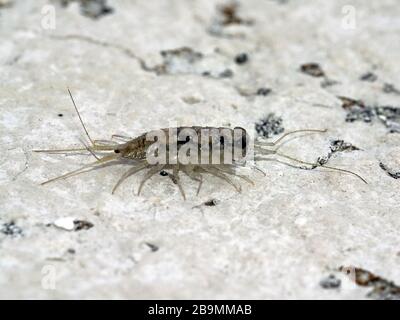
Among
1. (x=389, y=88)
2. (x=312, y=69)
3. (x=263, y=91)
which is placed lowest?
(x=263, y=91)

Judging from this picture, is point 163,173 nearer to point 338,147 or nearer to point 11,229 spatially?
point 11,229

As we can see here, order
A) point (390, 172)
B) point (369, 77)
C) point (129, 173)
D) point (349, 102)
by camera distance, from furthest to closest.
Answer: point (369, 77) < point (349, 102) < point (390, 172) < point (129, 173)

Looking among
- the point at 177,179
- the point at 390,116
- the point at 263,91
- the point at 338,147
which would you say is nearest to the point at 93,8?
the point at 263,91

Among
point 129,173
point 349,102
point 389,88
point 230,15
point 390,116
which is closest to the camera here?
point 129,173

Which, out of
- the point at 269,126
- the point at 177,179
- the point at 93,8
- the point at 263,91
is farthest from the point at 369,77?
the point at 93,8

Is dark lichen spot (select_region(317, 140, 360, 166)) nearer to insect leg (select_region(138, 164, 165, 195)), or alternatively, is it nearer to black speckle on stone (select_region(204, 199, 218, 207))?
black speckle on stone (select_region(204, 199, 218, 207))

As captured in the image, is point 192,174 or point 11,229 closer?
point 11,229

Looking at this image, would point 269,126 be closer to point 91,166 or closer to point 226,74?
point 226,74

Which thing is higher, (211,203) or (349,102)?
(349,102)
